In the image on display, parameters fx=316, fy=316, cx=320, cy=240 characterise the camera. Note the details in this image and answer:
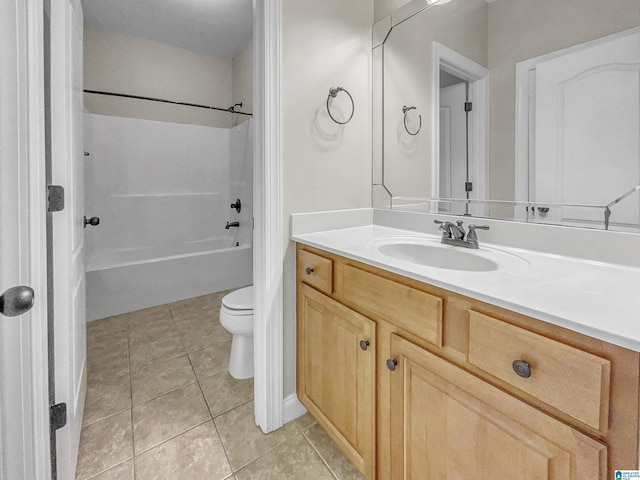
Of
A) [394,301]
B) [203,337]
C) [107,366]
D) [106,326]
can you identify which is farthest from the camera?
[106,326]

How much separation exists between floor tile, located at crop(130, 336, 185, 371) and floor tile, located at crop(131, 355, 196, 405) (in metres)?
0.05

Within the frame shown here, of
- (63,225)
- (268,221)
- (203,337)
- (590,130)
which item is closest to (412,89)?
(590,130)

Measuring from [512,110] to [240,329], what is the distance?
1.61 meters

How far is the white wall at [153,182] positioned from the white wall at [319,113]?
7.66 ft

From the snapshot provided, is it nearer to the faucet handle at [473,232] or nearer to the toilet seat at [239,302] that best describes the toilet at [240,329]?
the toilet seat at [239,302]

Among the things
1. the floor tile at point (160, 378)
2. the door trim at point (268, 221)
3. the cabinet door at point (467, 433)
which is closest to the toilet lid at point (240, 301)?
the door trim at point (268, 221)

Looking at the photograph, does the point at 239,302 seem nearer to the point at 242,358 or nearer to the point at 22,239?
the point at 242,358

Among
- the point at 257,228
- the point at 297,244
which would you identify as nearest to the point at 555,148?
the point at 297,244

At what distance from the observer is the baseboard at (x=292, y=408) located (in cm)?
145

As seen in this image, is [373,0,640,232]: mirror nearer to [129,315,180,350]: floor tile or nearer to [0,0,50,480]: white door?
[0,0,50,480]: white door

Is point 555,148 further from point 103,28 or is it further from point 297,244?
point 103,28

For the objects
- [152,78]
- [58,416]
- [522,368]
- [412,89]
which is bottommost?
[58,416]

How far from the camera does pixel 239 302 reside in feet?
5.87

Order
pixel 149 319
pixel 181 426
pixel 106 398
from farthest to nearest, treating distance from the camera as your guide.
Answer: pixel 149 319
pixel 106 398
pixel 181 426
